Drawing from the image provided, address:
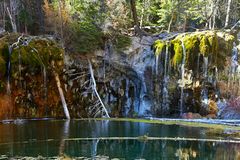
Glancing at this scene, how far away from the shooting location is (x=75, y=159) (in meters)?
10.8

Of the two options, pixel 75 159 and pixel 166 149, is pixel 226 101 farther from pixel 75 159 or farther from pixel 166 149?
pixel 75 159

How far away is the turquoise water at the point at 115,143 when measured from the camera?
12.0m

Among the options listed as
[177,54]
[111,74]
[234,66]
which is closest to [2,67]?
[111,74]

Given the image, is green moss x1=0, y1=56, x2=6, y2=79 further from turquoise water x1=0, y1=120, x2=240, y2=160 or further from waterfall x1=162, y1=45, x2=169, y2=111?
waterfall x1=162, y1=45, x2=169, y2=111

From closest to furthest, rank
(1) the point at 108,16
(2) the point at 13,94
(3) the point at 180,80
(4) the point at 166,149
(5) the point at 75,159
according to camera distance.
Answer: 1. (5) the point at 75,159
2. (4) the point at 166,149
3. (2) the point at 13,94
4. (3) the point at 180,80
5. (1) the point at 108,16

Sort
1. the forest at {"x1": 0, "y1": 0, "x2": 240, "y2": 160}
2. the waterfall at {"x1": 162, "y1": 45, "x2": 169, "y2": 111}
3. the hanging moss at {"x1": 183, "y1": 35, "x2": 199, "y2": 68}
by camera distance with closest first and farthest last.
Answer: the forest at {"x1": 0, "y1": 0, "x2": 240, "y2": 160}
the hanging moss at {"x1": 183, "y1": 35, "x2": 199, "y2": 68}
the waterfall at {"x1": 162, "y1": 45, "x2": 169, "y2": 111}

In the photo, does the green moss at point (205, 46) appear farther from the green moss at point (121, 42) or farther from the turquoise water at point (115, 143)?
the turquoise water at point (115, 143)

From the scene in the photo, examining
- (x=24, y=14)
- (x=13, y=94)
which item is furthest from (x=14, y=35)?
(x=24, y=14)

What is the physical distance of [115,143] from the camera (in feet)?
46.6

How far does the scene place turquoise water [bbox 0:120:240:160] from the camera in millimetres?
12008

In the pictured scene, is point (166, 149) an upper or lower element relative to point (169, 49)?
lower

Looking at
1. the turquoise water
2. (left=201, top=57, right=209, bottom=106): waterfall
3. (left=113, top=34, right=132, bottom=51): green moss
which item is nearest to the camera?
the turquoise water

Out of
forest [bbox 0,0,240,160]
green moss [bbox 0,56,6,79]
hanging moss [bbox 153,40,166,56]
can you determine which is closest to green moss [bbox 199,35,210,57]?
forest [bbox 0,0,240,160]

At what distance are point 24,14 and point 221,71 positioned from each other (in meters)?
15.7
